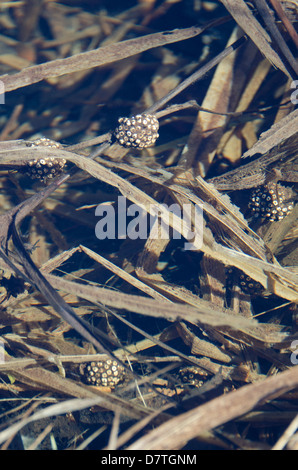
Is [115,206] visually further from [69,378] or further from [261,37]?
[261,37]

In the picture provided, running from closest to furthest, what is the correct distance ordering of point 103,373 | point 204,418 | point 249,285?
point 204,418 → point 103,373 → point 249,285

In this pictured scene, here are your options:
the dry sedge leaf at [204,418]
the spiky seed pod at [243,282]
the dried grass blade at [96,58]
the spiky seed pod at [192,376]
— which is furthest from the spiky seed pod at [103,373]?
the dried grass blade at [96,58]

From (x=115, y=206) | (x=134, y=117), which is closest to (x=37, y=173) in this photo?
(x=115, y=206)

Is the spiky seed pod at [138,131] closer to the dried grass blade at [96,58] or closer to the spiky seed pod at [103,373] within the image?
the dried grass blade at [96,58]

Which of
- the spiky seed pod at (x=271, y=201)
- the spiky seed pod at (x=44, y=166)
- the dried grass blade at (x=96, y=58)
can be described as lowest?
the spiky seed pod at (x=271, y=201)

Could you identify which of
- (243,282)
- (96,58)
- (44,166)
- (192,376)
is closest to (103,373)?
(192,376)

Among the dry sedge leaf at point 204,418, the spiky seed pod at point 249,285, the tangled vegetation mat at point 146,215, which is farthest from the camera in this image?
the spiky seed pod at point 249,285

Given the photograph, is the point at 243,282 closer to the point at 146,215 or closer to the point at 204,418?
the point at 146,215
